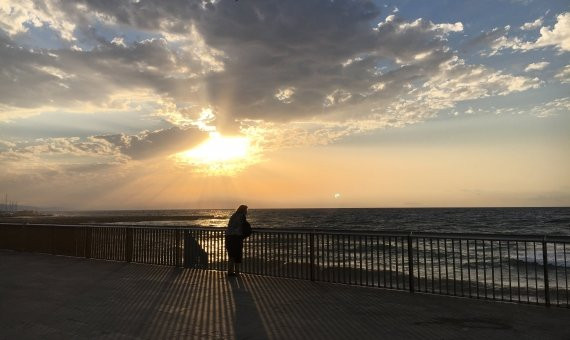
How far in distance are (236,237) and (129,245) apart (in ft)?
14.2

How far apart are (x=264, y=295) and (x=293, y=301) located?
30.6 inches

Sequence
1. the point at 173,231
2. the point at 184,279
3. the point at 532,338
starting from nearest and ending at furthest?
the point at 532,338
the point at 184,279
the point at 173,231

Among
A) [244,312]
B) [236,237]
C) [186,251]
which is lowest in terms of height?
[244,312]

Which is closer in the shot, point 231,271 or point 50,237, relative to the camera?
point 231,271

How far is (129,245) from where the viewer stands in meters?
14.0

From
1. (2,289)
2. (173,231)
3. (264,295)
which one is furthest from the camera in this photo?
(173,231)

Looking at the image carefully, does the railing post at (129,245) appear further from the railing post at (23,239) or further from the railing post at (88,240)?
the railing post at (23,239)

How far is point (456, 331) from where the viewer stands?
622 centimetres

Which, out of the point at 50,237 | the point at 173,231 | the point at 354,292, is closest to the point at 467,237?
the point at 354,292

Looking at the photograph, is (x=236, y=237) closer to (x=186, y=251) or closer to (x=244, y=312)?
(x=186, y=251)

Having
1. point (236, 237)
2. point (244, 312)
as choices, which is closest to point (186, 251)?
point (236, 237)

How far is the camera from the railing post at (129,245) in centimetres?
1391

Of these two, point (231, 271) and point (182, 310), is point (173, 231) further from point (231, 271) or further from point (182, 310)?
point (182, 310)

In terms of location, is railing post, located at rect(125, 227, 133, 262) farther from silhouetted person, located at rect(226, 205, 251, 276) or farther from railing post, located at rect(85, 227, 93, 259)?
silhouetted person, located at rect(226, 205, 251, 276)
